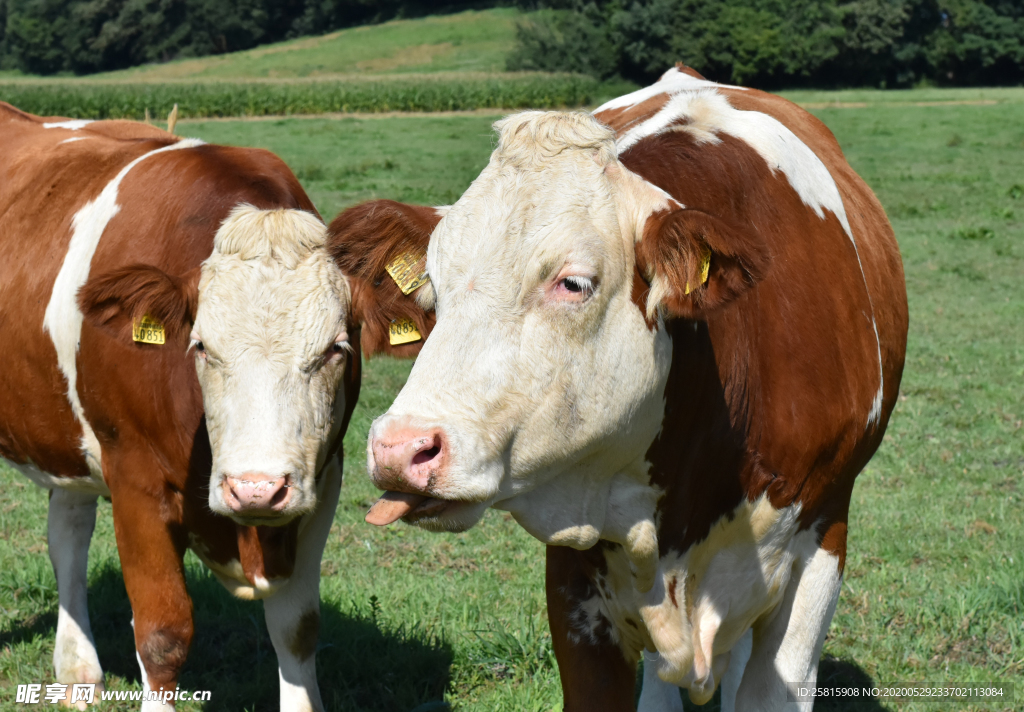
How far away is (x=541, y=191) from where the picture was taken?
7.23ft

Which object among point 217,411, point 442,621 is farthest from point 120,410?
point 442,621

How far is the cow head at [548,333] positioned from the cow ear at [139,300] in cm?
133

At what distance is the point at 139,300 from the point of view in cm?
319

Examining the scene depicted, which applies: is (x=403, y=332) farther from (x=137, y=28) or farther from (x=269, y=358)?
(x=137, y=28)

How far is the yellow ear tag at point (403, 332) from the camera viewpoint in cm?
326

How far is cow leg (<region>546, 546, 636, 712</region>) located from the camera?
276 cm

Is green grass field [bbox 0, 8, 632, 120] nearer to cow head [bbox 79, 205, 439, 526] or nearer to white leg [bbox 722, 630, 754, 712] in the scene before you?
cow head [bbox 79, 205, 439, 526]

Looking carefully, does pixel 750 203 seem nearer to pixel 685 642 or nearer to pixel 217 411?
pixel 685 642

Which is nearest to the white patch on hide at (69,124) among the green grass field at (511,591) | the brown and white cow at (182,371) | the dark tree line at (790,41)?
the brown and white cow at (182,371)

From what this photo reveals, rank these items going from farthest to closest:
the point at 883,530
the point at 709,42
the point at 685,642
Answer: the point at 709,42, the point at 883,530, the point at 685,642

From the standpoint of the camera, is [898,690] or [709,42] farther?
[709,42]

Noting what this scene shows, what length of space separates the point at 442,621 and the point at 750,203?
241 cm

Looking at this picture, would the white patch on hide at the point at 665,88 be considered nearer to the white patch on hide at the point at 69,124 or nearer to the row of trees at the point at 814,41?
the white patch on hide at the point at 69,124

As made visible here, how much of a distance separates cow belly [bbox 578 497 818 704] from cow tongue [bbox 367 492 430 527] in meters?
0.79
